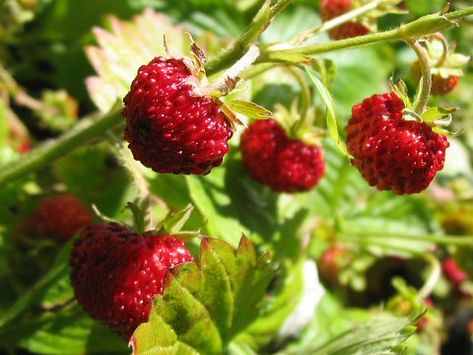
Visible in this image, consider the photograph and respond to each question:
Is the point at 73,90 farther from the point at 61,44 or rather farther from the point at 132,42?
the point at 132,42

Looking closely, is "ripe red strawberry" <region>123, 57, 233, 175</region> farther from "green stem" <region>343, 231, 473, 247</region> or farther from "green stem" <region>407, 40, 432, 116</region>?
"green stem" <region>343, 231, 473, 247</region>

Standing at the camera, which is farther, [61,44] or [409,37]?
[61,44]

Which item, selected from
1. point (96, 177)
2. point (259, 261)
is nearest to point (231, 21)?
point (96, 177)

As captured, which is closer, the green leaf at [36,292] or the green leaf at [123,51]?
the green leaf at [36,292]

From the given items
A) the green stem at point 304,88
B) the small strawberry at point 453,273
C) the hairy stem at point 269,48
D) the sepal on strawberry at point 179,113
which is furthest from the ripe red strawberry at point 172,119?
the small strawberry at point 453,273

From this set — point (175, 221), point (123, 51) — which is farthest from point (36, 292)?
point (123, 51)

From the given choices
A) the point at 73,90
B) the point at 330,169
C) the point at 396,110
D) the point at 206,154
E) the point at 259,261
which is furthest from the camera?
the point at 73,90

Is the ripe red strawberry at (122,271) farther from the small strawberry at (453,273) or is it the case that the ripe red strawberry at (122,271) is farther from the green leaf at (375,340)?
the small strawberry at (453,273)

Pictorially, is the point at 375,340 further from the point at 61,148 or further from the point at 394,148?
the point at 61,148
